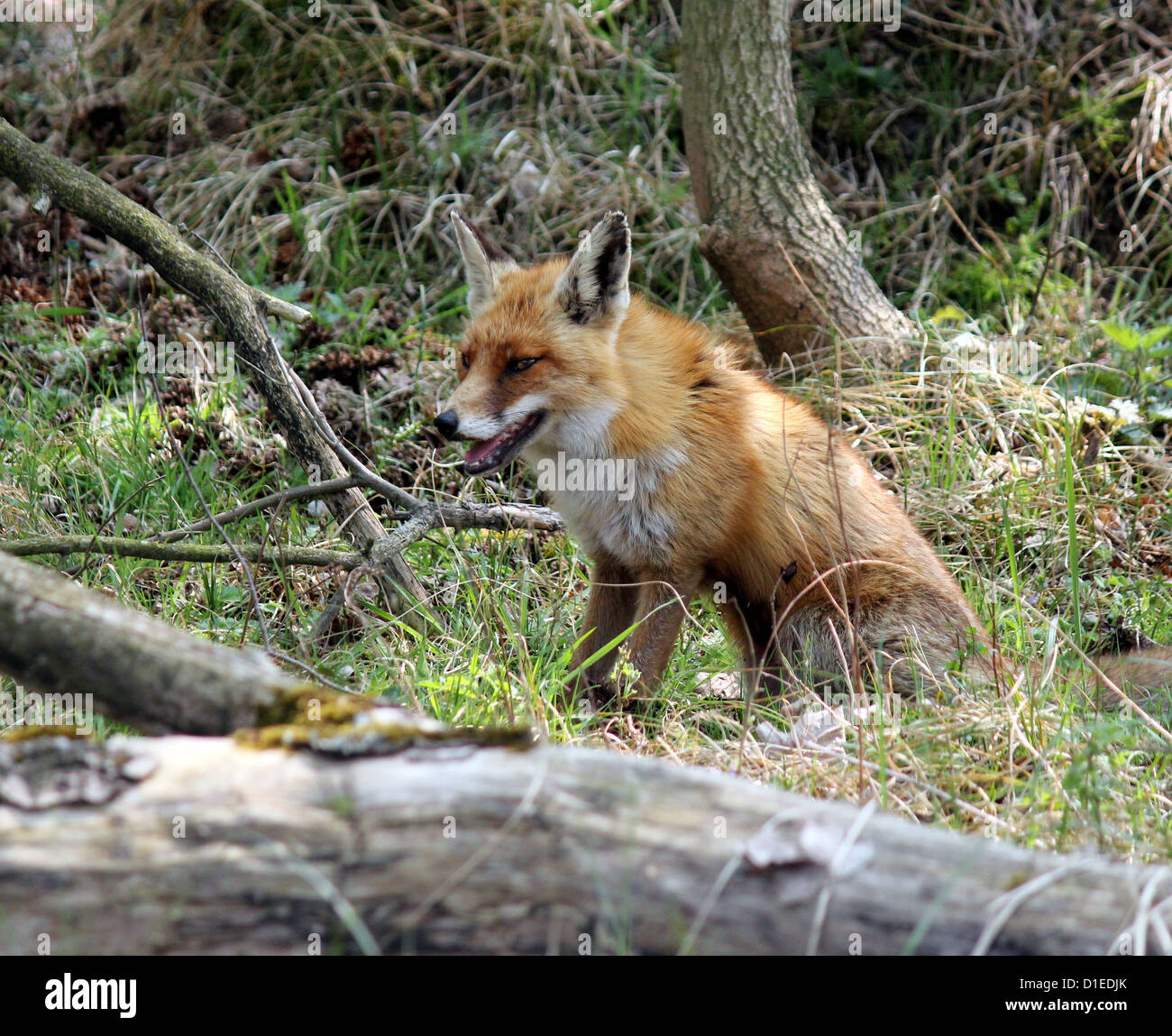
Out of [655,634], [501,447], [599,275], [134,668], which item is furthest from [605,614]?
[134,668]

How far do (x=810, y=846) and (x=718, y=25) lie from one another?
5.47m

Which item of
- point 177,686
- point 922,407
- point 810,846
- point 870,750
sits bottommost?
point 870,750

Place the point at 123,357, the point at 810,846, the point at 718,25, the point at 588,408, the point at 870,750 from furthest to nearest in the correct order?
the point at 123,357 → the point at 718,25 → the point at 588,408 → the point at 870,750 → the point at 810,846

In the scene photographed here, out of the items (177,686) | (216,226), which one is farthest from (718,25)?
(177,686)

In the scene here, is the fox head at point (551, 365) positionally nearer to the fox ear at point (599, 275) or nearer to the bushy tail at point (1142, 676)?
the fox ear at point (599, 275)

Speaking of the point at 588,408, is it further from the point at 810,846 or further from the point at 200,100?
the point at 200,100

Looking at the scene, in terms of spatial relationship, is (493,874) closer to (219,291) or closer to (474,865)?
→ (474,865)

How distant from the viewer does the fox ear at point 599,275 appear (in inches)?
173

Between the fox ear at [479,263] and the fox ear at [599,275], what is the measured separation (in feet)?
1.59

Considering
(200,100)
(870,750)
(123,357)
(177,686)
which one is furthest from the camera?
(200,100)

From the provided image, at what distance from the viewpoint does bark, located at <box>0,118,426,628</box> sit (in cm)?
437

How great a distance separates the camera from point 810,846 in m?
2.00

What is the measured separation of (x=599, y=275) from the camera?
451cm

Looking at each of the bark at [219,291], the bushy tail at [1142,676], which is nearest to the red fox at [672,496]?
the bushy tail at [1142,676]
